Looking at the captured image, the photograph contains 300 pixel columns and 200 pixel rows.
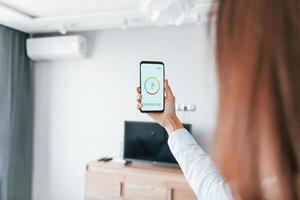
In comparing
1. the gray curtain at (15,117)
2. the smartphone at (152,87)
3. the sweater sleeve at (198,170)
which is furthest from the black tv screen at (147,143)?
the sweater sleeve at (198,170)

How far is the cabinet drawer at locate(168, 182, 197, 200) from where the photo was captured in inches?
102

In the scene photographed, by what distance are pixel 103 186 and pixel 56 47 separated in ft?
4.91

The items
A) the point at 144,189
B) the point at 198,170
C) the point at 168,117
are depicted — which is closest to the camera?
the point at 198,170

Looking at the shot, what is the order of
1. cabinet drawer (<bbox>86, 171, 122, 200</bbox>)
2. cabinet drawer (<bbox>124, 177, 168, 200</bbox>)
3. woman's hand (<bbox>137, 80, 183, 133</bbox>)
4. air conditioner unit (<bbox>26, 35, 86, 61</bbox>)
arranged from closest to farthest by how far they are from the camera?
1. woman's hand (<bbox>137, 80, 183, 133</bbox>)
2. cabinet drawer (<bbox>124, 177, 168, 200</bbox>)
3. cabinet drawer (<bbox>86, 171, 122, 200</bbox>)
4. air conditioner unit (<bbox>26, 35, 86, 61</bbox>)

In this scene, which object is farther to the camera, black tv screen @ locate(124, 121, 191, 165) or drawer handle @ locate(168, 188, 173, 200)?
black tv screen @ locate(124, 121, 191, 165)

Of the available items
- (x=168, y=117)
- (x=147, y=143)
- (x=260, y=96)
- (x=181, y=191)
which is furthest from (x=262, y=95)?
(x=147, y=143)

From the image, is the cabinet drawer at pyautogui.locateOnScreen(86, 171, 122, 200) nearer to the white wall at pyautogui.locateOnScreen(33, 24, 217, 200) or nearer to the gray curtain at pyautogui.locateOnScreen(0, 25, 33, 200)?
the white wall at pyautogui.locateOnScreen(33, 24, 217, 200)

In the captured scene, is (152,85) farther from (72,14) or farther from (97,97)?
(97,97)

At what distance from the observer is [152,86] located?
3.92ft

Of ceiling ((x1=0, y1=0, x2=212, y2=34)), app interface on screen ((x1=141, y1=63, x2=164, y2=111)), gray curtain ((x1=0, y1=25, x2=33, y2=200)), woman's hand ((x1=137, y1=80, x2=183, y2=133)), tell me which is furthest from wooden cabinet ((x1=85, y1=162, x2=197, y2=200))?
woman's hand ((x1=137, y1=80, x2=183, y2=133))

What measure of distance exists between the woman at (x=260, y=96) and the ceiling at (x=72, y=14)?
79.5 inches

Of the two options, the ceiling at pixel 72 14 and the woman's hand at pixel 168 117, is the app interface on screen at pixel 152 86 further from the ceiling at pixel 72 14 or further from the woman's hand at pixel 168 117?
the ceiling at pixel 72 14

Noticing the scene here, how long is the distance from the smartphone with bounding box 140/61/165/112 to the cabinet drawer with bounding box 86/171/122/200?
1.80 meters

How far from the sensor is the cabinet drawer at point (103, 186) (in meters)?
2.85
